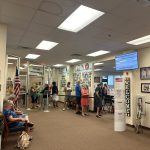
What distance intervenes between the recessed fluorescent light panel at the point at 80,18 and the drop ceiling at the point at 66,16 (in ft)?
0.39

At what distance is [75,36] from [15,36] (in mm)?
1873

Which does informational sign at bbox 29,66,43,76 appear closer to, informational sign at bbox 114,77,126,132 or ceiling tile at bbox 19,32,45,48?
ceiling tile at bbox 19,32,45,48

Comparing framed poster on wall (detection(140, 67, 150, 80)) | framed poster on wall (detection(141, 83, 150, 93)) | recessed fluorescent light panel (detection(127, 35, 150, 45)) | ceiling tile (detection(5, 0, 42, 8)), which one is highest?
ceiling tile (detection(5, 0, 42, 8))

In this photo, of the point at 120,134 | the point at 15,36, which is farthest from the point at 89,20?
the point at 120,134

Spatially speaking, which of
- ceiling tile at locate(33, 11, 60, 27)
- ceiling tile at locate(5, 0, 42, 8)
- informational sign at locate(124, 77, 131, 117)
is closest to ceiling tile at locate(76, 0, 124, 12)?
ceiling tile at locate(5, 0, 42, 8)

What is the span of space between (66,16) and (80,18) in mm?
335

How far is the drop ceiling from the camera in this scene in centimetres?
301

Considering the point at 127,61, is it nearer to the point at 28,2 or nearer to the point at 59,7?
the point at 59,7

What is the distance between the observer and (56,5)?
120 inches

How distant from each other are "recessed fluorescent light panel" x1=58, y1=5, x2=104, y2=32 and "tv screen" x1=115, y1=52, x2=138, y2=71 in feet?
8.45

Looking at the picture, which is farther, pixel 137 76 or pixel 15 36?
pixel 137 76

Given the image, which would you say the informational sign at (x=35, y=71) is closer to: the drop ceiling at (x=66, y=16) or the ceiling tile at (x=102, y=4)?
the drop ceiling at (x=66, y=16)

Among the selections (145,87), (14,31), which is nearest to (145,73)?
(145,87)

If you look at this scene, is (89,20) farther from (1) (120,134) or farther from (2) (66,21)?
(1) (120,134)
